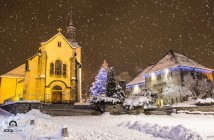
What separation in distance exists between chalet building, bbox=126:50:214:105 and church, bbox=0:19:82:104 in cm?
1820

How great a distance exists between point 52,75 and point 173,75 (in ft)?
81.3

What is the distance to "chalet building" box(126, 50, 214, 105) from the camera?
50406mm

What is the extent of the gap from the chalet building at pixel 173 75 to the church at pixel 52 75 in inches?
717

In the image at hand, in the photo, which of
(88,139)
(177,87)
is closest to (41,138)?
(88,139)

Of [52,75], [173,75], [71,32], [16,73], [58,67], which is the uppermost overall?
[71,32]

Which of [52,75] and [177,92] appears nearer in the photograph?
[52,75]

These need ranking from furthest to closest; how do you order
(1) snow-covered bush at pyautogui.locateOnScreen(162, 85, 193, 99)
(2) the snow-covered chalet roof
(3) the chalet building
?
1. (2) the snow-covered chalet roof
2. (3) the chalet building
3. (1) snow-covered bush at pyautogui.locateOnScreen(162, 85, 193, 99)

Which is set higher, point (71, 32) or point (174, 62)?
point (71, 32)

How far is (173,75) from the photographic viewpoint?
171ft

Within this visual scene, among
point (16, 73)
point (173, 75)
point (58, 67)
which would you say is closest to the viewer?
point (58, 67)

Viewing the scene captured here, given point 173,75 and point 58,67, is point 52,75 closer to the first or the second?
point 58,67

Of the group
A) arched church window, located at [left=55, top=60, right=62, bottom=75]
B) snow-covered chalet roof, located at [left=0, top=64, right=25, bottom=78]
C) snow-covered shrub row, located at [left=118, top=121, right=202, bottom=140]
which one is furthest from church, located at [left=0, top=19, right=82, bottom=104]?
snow-covered shrub row, located at [left=118, top=121, right=202, bottom=140]

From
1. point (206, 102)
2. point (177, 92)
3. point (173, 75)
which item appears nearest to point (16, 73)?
point (173, 75)

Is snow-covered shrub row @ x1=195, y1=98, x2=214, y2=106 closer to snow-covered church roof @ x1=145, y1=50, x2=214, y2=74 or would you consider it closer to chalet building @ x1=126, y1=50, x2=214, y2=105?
chalet building @ x1=126, y1=50, x2=214, y2=105
